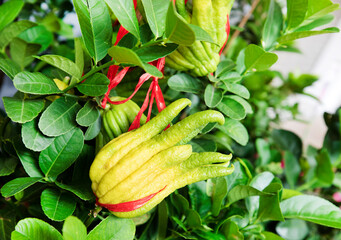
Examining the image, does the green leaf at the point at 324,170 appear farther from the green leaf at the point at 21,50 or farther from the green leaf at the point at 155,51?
the green leaf at the point at 21,50

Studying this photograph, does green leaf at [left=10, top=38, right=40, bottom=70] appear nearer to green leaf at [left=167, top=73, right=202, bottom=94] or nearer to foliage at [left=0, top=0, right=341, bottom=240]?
foliage at [left=0, top=0, right=341, bottom=240]

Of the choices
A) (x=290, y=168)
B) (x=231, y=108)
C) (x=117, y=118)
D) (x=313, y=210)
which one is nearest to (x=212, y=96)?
(x=231, y=108)

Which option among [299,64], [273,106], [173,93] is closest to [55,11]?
[173,93]

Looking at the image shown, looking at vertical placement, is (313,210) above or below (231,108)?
below

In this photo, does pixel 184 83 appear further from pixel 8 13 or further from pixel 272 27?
pixel 8 13

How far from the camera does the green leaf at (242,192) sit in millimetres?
470

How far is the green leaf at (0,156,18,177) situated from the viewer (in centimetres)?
47

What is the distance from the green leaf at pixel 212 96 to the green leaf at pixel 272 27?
0.15m

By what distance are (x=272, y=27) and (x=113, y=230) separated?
46cm

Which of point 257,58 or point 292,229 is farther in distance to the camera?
point 292,229

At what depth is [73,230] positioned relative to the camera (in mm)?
347

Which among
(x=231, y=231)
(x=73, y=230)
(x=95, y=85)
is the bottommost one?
(x=231, y=231)

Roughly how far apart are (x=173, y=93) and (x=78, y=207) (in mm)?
277

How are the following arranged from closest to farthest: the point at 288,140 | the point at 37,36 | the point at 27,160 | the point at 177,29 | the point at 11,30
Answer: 1. the point at 177,29
2. the point at 27,160
3. the point at 11,30
4. the point at 37,36
5. the point at 288,140
